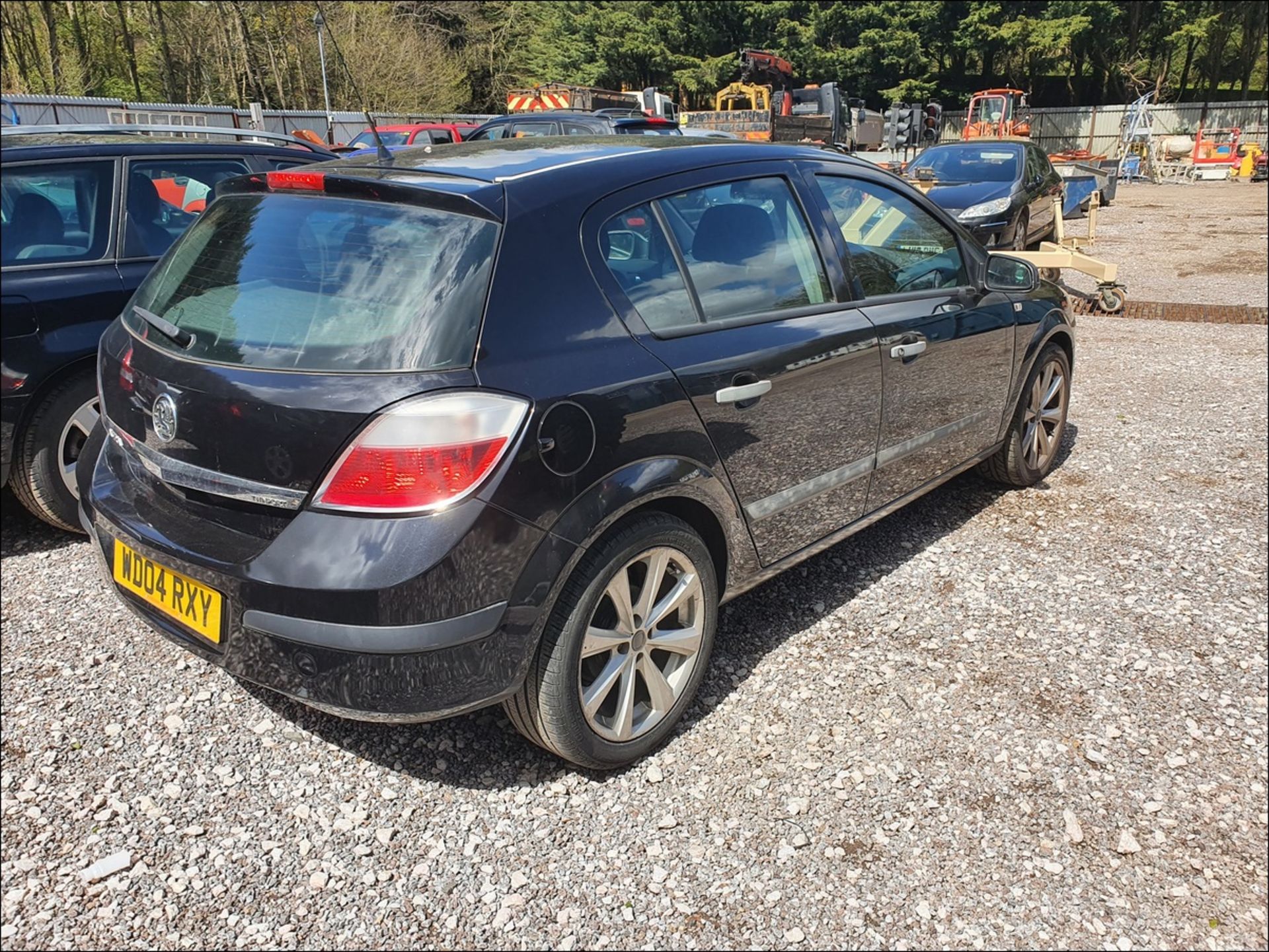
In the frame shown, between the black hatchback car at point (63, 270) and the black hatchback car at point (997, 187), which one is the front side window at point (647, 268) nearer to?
the black hatchback car at point (63, 270)

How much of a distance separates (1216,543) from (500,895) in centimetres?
A: 370

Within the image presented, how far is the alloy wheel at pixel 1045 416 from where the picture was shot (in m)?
4.68

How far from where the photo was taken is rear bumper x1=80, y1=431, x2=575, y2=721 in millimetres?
2172

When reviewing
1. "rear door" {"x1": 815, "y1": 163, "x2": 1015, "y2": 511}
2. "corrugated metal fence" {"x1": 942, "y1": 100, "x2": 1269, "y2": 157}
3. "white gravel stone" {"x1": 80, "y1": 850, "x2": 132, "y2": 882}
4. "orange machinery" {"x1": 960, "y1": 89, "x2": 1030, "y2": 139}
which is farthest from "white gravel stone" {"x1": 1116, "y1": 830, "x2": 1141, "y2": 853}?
"corrugated metal fence" {"x1": 942, "y1": 100, "x2": 1269, "y2": 157}

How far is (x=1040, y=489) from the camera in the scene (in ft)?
16.1

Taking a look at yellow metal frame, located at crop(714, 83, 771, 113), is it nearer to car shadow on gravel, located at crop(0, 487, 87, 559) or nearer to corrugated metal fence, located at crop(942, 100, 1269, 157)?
corrugated metal fence, located at crop(942, 100, 1269, 157)

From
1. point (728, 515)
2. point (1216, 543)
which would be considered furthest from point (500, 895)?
point (1216, 543)

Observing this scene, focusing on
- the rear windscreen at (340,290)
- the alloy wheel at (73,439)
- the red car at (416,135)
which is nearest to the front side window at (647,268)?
the rear windscreen at (340,290)

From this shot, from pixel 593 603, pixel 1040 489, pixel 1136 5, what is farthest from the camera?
pixel 1136 5

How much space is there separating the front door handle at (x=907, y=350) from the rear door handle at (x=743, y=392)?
2.57ft

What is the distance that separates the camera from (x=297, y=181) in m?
2.66

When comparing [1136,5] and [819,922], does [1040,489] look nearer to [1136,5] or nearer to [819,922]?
[819,922]

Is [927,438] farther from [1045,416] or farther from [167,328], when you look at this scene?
[167,328]

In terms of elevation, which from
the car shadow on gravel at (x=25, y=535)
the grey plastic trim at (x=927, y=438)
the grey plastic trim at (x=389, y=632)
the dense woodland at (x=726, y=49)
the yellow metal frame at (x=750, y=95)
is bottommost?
the car shadow on gravel at (x=25, y=535)
